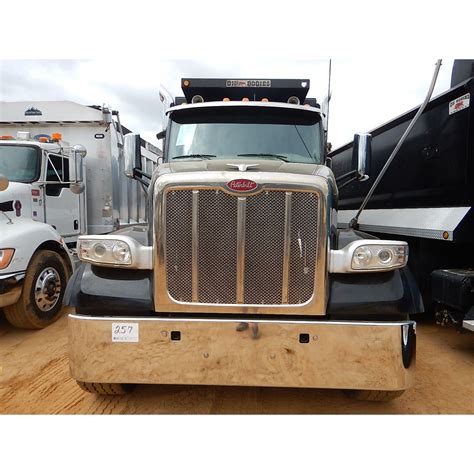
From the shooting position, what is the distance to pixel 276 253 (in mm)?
2533

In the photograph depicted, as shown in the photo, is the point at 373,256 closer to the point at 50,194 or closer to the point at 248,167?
Result: the point at 248,167

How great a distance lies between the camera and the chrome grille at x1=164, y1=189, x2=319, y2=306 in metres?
2.50

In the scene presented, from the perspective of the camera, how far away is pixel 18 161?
5.25 m

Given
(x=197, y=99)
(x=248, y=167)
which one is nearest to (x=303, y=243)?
(x=248, y=167)

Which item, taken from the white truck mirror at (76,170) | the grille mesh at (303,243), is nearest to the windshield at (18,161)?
the white truck mirror at (76,170)

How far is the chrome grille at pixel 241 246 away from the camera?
8.21 feet

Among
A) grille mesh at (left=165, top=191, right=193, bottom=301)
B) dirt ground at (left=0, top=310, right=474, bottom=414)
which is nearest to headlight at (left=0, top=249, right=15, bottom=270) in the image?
dirt ground at (left=0, top=310, right=474, bottom=414)

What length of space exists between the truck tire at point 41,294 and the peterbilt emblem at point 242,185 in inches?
128

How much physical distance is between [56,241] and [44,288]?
2.22 feet

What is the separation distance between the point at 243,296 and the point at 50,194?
14.0 ft

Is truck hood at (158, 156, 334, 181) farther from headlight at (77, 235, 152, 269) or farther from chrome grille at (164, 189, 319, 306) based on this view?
headlight at (77, 235, 152, 269)

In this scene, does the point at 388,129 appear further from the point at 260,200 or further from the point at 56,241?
the point at 56,241

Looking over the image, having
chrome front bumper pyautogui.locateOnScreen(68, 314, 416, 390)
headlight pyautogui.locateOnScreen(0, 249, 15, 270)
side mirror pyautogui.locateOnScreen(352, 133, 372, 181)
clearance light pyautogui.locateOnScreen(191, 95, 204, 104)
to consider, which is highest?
clearance light pyautogui.locateOnScreen(191, 95, 204, 104)

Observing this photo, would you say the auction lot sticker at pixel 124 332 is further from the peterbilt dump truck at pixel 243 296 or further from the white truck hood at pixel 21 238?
the white truck hood at pixel 21 238
